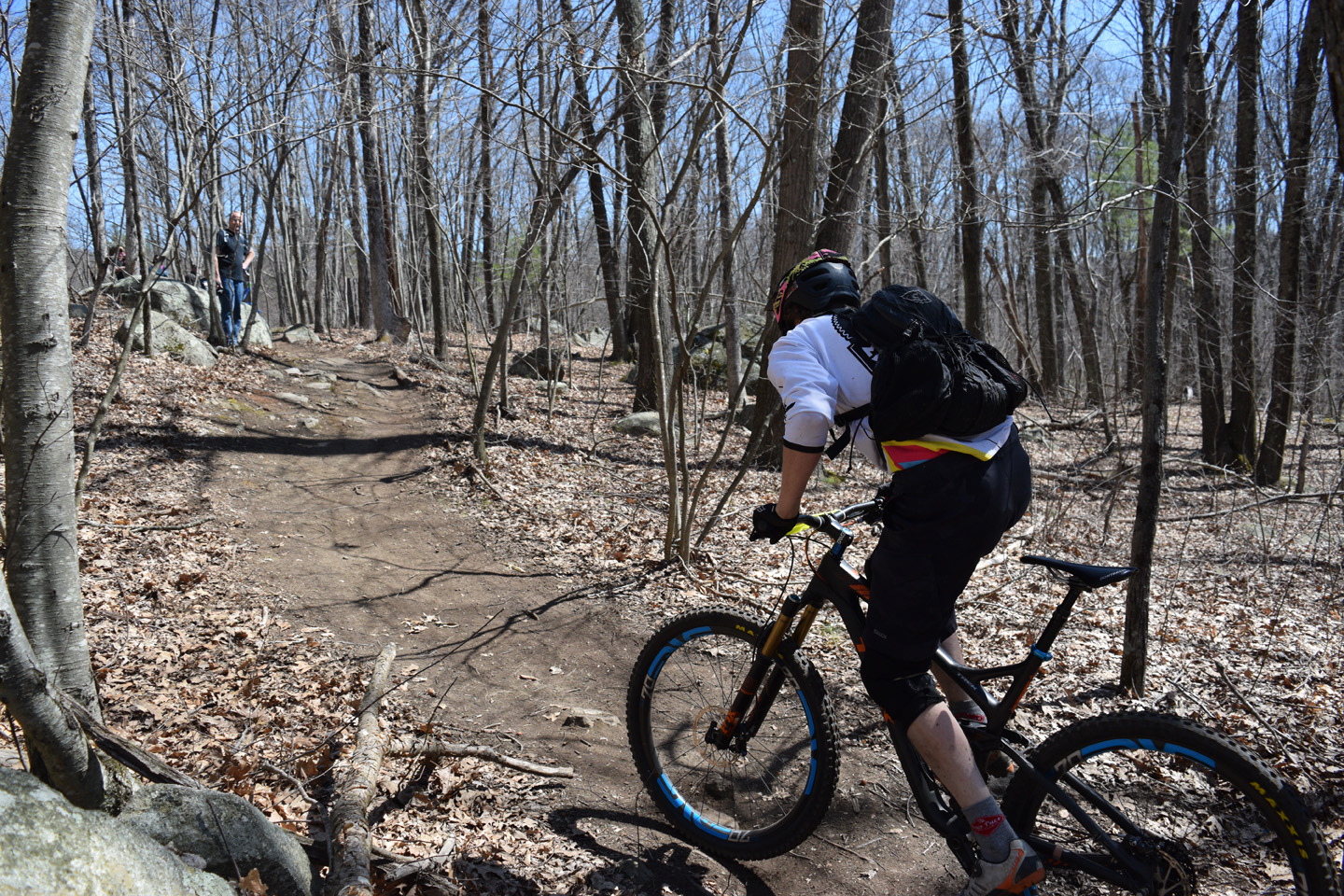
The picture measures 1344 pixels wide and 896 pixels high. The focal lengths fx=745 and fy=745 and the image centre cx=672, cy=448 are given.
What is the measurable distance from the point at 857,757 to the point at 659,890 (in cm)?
128

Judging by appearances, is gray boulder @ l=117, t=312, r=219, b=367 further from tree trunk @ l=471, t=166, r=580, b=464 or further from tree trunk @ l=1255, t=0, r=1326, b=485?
tree trunk @ l=1255, t=0, r=1326, b=485

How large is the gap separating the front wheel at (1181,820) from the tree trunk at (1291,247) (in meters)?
8.52

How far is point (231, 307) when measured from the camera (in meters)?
12.7

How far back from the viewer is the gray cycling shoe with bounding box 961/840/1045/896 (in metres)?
2.28

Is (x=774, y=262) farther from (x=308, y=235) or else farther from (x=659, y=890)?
(x=308, y=235)

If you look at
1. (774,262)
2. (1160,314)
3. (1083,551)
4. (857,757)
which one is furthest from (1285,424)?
(857,757)

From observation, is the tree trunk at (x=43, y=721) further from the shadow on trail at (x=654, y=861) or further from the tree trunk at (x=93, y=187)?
the tree trunk at (x=93, y=187)

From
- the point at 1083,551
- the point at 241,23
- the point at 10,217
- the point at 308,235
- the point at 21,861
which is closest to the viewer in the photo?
the point at 21,861

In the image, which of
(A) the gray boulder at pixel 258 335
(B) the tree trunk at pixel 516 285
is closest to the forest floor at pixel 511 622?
(B) the tree trunk at pixel 516 285

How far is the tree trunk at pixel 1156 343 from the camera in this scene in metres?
3.60

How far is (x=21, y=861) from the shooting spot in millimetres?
1570

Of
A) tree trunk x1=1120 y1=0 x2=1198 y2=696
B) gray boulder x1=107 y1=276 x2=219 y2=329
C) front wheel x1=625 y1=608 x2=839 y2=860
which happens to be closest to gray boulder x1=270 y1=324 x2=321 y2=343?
gray boulder x1=107 y1=276 x2=219 y2=329

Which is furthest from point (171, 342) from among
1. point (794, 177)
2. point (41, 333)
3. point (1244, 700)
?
point (1244, 700)

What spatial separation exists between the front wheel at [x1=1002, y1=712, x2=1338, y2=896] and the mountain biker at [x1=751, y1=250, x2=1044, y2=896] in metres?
0.23
